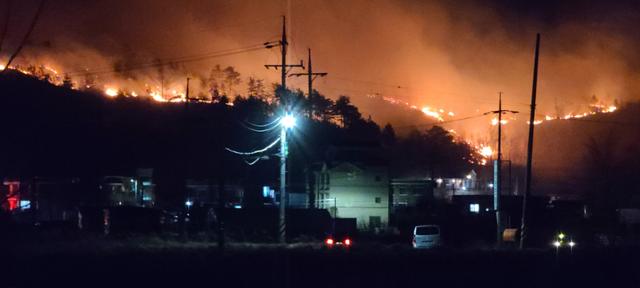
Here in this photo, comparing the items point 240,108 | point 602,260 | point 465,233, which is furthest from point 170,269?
point 240,108

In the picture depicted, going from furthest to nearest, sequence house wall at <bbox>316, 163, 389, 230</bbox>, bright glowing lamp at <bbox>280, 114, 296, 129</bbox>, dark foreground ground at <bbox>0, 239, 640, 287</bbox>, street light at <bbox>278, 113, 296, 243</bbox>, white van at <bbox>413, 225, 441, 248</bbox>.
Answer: house wall at <bbox>316, 163, 389, 230</bbox> → bright glowing lamp at <bbox>280, 114, 296, 129</bbox> → white van at <bbox>413, 225, 441, 248</bbox> → street light at <bbox>278, 113, 296, 243</bbox> → dark foreground ground at <bbox>0, 239, 640, 287</bbox>

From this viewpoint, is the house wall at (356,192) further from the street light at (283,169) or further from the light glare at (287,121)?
the street light at (283,169)

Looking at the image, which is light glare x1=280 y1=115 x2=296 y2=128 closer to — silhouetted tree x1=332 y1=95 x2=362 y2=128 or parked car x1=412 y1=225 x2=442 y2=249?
parked car x1=412 y1=225 x2=442 y2=249

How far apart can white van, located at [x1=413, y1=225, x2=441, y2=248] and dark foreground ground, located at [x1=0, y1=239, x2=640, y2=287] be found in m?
9.21

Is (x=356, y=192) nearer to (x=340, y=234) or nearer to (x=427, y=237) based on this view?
(x=340, y=234)

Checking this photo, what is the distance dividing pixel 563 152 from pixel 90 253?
96.4m

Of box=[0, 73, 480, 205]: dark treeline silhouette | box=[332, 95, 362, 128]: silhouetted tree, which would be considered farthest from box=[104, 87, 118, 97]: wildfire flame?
box=[332, 95, 362, 128]: silhouetted tree

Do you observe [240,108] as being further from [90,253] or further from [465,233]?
[90,253]

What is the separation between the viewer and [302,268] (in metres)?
23.4

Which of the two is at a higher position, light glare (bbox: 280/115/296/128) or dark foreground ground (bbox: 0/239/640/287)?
light glare (bbox: 280/115/296/128)

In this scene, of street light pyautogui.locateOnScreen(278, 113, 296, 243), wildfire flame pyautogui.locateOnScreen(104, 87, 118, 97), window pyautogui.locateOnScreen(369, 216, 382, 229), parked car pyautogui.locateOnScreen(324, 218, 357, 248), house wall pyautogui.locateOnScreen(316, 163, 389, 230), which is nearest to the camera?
parked car pyautogui.locateOnScreen(324, 218, 357, 248)

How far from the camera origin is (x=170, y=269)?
22.1 m

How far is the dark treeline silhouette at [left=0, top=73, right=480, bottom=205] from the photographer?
239 ft

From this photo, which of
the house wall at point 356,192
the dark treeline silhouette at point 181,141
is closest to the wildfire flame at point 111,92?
the dark treeline silhouette at point 181,141
